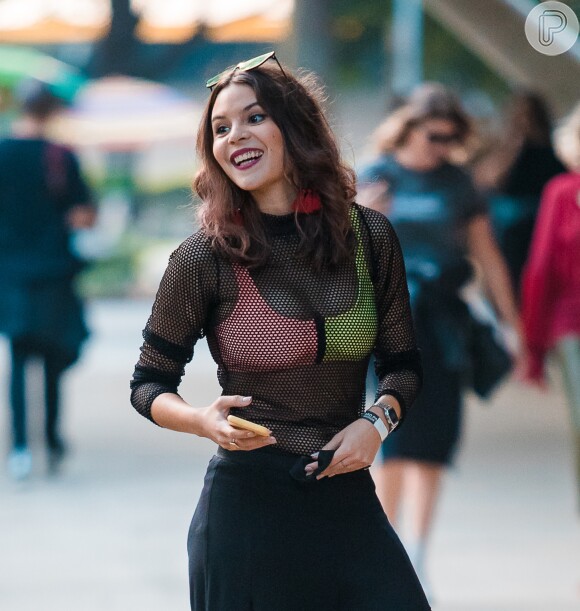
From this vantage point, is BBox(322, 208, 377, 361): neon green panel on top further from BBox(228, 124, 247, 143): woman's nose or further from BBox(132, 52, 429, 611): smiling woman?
BBox(228, 124, 247, 143): woman's nose

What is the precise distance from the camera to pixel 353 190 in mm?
3055

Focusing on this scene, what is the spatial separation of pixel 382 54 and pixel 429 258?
22682 millimetres

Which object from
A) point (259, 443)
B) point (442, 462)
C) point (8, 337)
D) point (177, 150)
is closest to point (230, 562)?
point (259, 443)

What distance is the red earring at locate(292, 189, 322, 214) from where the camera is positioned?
294 cm

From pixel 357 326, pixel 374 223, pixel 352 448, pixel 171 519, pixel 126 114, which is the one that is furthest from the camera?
pixel 126 114

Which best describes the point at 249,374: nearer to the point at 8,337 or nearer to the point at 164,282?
the point at 164,282

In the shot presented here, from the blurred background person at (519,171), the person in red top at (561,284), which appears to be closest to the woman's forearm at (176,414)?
the person in red top at (561,284)

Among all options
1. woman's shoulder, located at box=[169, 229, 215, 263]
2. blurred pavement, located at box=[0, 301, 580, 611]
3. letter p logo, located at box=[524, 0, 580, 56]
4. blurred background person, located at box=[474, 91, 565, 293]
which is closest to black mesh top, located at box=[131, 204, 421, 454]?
woman's shoulder, located at box=[169, 229, 215, 263]

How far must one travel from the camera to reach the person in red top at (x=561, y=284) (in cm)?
502

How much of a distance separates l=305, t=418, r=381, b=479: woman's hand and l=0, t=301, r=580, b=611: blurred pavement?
7.89 ft

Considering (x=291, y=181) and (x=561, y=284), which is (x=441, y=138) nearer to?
(x=561, y=284)

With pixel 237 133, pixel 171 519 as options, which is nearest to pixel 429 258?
pixel 171 519

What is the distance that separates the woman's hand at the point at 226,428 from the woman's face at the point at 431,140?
2.61m

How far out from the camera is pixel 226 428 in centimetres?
264
